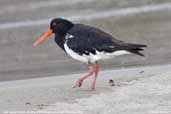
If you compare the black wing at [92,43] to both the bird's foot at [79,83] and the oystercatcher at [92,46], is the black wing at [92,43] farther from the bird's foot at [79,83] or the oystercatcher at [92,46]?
the bird's foot at [79,83]

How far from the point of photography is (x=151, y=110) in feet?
26.0

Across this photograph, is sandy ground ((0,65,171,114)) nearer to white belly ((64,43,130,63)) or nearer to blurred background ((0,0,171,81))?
white belly ((64,43,130,63))

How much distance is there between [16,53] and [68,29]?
3.43 m

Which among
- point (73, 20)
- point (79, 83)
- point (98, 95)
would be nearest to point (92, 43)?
point (79, 83)

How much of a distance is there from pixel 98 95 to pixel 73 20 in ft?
25.5

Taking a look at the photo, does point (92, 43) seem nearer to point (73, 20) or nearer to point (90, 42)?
point (90, 42)

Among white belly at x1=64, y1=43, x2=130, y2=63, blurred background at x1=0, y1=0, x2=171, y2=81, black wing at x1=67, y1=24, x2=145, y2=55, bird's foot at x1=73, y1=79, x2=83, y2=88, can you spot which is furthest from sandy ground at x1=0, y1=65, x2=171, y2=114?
blurred background at x1=0, y1=0, x2=171, y2=81

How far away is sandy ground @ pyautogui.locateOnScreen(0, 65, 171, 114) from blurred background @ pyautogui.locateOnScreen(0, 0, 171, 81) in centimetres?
111


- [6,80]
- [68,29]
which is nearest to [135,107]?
[68,29]

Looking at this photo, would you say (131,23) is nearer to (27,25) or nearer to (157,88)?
(27,25)

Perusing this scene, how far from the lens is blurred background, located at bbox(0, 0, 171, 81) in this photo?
12.0m

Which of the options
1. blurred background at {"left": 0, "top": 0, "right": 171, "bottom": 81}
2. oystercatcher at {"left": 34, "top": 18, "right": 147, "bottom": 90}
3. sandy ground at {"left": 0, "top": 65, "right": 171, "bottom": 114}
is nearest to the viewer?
sandy ground at {"left": 0, "top": 65, "right": 171, "bottom": 114}

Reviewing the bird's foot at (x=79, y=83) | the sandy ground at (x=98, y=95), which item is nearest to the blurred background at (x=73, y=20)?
the sandy ground at (x=98, y=95)

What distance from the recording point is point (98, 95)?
9.00m
